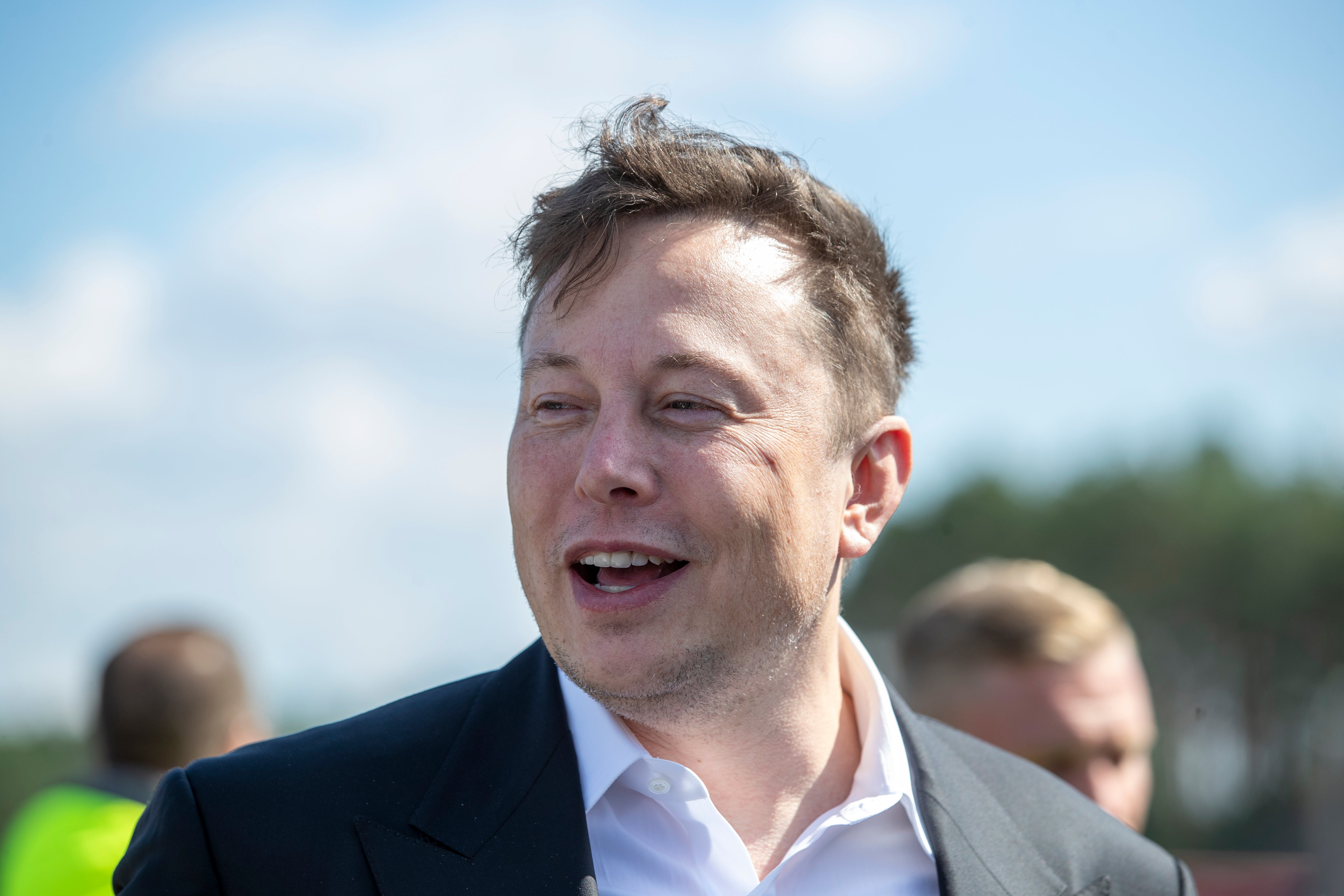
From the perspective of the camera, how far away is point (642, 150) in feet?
8.55

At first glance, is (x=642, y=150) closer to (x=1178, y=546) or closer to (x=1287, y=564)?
(x=1287, y=564)

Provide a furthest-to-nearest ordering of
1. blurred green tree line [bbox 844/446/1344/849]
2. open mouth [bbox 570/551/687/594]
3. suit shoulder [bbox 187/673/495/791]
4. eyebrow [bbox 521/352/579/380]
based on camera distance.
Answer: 1. blurred green tree line [bbox 844/446/1344/849]
2. eyebrow [bbox 521/352/579/380]
3. open mouth [bbox 570/551/687/594]
4. suit shoulder [bbox 187/673/495/791]

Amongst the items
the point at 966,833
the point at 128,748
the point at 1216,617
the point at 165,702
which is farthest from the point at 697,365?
the point at 1216,617

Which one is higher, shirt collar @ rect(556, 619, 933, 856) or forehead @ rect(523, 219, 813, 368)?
forehead @ rect(523, 219, 813, 368)

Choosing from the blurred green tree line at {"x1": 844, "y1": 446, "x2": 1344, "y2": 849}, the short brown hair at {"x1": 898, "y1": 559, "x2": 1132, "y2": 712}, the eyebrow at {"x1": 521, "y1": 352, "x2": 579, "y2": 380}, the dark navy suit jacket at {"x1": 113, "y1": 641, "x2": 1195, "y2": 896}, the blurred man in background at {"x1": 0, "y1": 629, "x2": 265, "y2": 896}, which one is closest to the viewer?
the dark navy suit jacket at {"x1": 113, "y1": 641, "x2": 1195, "y2": 896}

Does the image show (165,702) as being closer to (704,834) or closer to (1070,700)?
(704,834)

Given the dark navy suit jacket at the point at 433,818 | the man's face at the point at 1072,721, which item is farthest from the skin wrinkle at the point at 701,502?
the man's face at the point at 1072,721

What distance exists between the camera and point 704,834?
2.27 meters

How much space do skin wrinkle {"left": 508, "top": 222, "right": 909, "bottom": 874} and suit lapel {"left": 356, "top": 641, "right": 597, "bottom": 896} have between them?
0.17 metres

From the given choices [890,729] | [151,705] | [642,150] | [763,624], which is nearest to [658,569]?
[763,624]

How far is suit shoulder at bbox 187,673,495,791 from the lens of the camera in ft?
7.09

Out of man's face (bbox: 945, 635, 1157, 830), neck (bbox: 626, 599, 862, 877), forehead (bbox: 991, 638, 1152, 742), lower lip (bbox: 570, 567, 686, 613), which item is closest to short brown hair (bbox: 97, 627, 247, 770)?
neck (bbox: 626, 599, 862, 877)

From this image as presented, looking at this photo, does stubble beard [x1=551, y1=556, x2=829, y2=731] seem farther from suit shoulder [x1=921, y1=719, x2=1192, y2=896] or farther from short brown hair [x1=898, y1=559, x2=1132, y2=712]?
short brown hair [x1=898, y1=559, x2=1132, y2=712]

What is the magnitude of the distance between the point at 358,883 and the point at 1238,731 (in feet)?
102
